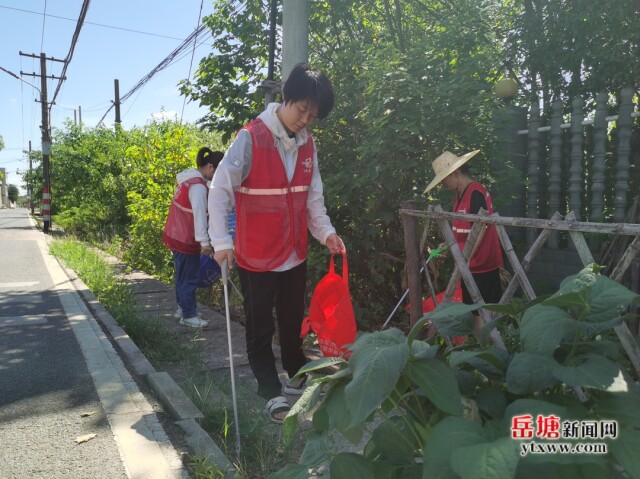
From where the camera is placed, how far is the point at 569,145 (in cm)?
553

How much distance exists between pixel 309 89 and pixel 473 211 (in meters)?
1.61

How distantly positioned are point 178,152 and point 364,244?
211 inches

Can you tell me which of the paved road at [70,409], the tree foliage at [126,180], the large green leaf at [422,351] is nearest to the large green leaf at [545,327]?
the large green leaf at [422,351]

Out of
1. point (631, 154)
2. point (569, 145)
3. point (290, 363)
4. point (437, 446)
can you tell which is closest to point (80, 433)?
point (290, 363)

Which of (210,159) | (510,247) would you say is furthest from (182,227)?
(510,247)

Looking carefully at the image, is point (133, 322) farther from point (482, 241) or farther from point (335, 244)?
point (482, 241)

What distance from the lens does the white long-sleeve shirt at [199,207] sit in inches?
192

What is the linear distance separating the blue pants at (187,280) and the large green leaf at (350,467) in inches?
173

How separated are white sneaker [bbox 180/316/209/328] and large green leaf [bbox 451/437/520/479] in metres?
4.63

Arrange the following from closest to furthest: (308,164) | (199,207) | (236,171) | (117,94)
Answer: (236,171), (308,164), (199,207), (117,94)

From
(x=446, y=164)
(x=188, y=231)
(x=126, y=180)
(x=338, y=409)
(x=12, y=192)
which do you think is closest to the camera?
(x=338, y=409)

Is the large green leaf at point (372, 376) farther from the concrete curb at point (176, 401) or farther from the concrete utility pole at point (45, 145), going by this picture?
the concrete utility pole at point (45, 145)

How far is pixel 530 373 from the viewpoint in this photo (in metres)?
1.36

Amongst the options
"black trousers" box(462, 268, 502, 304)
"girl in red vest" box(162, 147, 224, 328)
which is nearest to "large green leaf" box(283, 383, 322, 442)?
"black trousers" box(462, 268, 502, 304)
